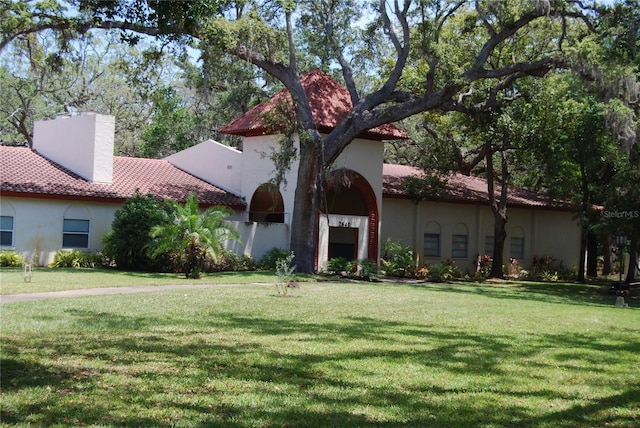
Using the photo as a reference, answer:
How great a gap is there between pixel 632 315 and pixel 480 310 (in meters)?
4.03

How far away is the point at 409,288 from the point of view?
24.1 m

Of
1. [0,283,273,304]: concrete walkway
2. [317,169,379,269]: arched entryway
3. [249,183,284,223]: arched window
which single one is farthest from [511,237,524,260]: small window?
[0,283,273,304]: concrete walkway

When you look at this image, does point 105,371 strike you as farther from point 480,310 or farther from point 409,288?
point 409,288

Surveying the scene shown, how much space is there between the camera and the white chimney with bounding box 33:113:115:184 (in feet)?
101

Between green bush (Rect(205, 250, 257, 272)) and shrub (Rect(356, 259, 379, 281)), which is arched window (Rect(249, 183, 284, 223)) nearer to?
green bush (Rect(205, 250, 257, 272))

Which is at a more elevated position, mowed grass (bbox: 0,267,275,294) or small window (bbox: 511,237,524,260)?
small window (bbox: 511,237,524,260)

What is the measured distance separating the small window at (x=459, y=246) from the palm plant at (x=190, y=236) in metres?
15.9

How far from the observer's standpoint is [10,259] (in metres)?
26.8

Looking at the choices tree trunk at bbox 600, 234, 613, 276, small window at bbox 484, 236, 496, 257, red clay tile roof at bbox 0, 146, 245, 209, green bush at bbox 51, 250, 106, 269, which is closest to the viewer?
green bush at bbox 51, 250, 106, 269

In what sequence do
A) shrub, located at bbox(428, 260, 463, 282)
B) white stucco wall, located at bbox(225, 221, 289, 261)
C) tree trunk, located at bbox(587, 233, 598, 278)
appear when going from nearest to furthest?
white stucco wall, located at bbox(225, 221, 289, 261) → shrub, located at bbox(428, 260, 463, 282) → tree trunk, located at bbox(587, 233, 598, 278)

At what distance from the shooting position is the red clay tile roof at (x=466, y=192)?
35281 millimetres

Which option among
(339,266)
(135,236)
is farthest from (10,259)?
(339,266)

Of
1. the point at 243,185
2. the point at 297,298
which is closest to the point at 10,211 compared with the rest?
the point at 243,185

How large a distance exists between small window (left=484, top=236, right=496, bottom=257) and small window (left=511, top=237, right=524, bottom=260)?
157 centimetres
